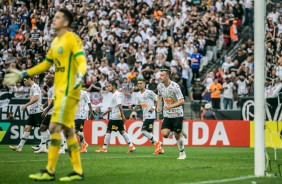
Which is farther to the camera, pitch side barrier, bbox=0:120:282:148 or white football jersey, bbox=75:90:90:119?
pitch side barrier, bbox=0:120:282:148

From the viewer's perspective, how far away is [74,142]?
491 inches

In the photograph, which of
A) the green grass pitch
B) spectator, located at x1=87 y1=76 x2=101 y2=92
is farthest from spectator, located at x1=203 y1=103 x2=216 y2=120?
the green grass pitch

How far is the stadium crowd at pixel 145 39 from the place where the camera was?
3197 cm

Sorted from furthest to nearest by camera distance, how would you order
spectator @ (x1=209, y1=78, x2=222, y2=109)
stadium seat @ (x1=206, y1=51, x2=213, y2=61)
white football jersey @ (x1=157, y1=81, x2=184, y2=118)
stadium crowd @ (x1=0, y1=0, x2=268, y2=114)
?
stadium seat @ (x1=206, y1=51, x2=213, y2=61)
stadium crowd @ (x1=0, y1=0, x2=268, y2=114)
spectator @ (x1=209, y1=78, x2=222, y2=109)
white football jersey @ (x1=157, y1=81, x2=184, y2=118)

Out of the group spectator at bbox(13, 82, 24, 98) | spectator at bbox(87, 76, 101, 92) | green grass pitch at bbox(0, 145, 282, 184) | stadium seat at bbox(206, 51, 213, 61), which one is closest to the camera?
green grass pitch at bbox(0, 145, 282, 184)

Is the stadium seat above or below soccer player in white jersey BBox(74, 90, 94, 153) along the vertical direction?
above

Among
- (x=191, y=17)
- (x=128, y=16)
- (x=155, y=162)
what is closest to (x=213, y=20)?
(x=191, y=17)

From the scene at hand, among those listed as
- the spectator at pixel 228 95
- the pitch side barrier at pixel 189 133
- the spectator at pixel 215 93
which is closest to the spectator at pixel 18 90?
the pitch side barrier at pixel 189 133

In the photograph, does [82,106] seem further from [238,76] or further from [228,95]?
[238,76]

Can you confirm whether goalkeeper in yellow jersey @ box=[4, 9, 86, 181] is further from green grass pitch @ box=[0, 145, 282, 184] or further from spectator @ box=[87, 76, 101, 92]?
spectator @ box=[87, 76, 101, 92]

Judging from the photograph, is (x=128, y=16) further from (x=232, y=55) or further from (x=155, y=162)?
(x=155, y=162)

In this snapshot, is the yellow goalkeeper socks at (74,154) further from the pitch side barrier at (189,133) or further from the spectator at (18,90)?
the spectator at (18,90)

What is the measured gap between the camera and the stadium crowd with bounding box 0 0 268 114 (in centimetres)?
3197

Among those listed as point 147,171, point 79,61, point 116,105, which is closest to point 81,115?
point 116,105
